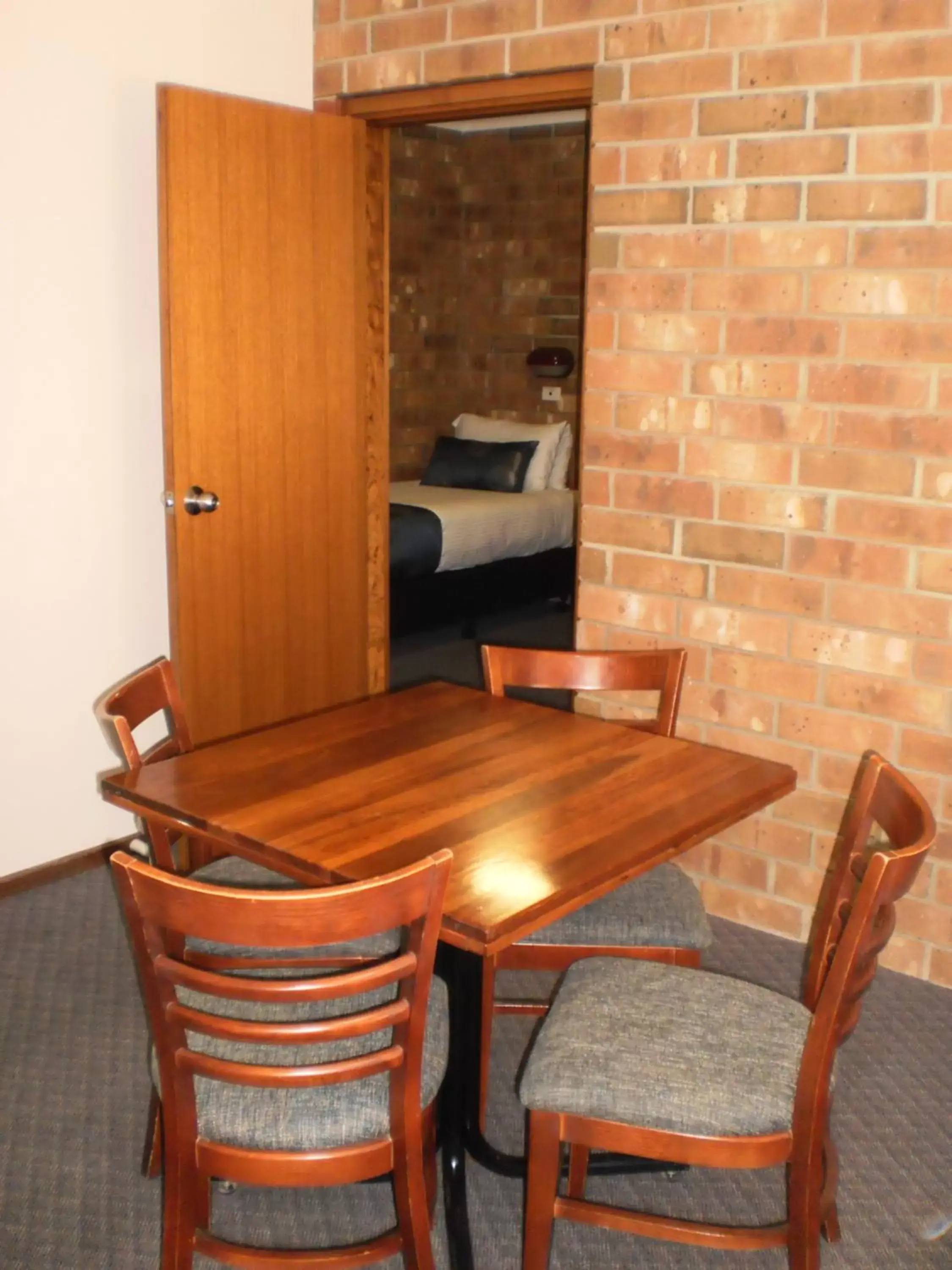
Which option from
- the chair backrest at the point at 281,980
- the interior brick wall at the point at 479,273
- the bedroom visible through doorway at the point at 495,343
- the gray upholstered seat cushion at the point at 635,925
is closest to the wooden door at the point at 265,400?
the gray upholstered seat cushion at the point at 635,925

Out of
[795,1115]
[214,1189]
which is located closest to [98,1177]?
[214,1189]

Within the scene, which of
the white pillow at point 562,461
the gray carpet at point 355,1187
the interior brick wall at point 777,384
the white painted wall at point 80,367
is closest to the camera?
the gray carpet at point 355,1187

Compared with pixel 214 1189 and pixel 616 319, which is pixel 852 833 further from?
pixel 616 319

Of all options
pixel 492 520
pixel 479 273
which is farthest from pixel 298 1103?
pixel 479 273

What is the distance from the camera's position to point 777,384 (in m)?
2.98

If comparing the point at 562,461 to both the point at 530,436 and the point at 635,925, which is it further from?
the point at 635,925

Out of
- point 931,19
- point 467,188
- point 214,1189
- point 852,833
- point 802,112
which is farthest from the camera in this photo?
point 467,188

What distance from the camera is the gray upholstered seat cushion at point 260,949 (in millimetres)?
2135

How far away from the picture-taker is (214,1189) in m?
2.22

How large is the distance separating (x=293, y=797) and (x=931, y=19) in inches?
80.8

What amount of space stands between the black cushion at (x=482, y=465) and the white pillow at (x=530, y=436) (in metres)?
0.04

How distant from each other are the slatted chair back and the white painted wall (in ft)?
7.14

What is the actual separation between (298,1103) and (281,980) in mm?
220

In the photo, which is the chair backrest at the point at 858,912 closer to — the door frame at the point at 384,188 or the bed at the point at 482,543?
the door frame at the point at 384,188
